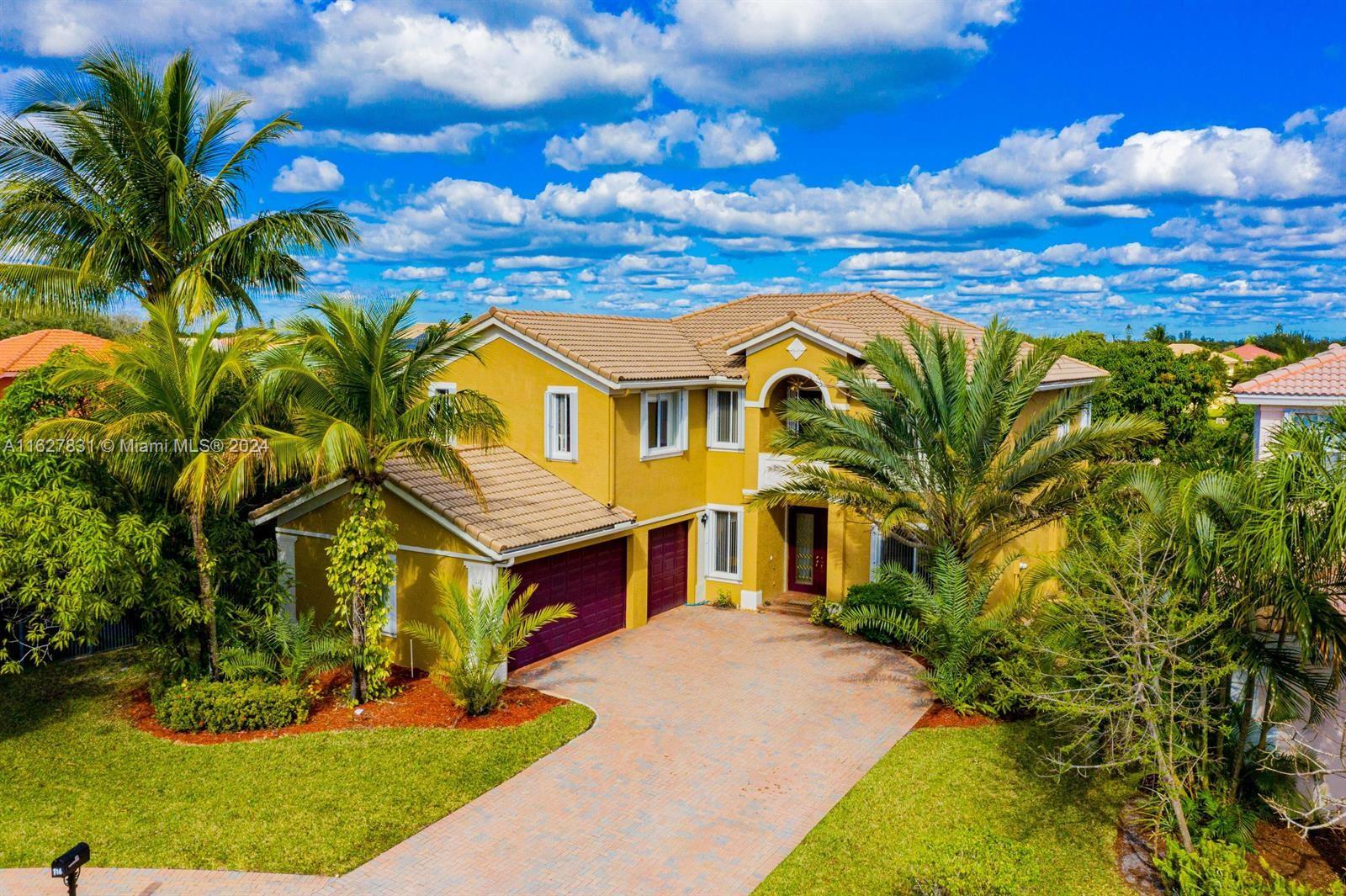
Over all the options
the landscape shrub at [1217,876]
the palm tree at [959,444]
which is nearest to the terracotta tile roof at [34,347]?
the palm tree at [959,444]

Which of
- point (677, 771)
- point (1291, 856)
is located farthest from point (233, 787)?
point (1291, 856)

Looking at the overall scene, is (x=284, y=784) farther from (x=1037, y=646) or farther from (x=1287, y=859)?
(x=1287, y=859)

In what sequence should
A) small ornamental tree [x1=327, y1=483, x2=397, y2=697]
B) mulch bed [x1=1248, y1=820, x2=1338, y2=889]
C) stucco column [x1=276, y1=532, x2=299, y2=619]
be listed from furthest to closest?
stucco column [x1=276, y1=532, x2=299, y2=619], small ornamental tree [x1=327, y1=483, x2=397, y2=697], mulch bed [x1=1248, y1=820, x2=1338, y2=889]

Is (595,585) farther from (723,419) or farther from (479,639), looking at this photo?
(723,419)

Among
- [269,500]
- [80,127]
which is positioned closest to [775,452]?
[269,500]

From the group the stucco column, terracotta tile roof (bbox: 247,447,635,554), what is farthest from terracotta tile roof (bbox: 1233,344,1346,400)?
the stucco column

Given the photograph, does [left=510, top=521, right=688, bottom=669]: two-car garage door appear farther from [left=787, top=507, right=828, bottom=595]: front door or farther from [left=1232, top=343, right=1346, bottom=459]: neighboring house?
[left=1232, top=343, right=1346, bottom=459]: neighboring house
